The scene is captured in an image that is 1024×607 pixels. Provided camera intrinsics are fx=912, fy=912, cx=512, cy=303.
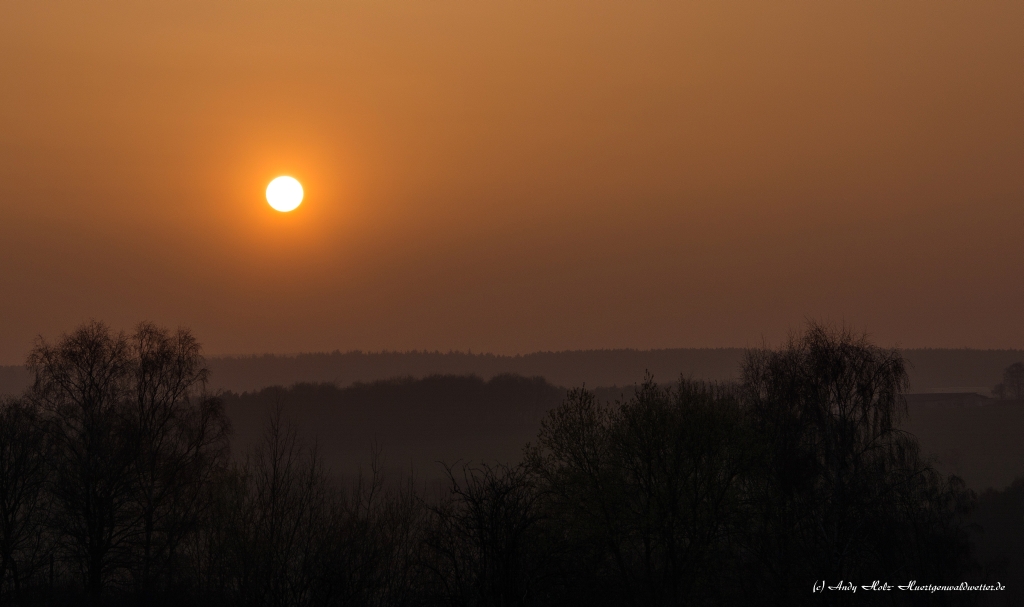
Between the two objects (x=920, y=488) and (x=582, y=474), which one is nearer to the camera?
(x=582, y=474)

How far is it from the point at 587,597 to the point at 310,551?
14298 mm

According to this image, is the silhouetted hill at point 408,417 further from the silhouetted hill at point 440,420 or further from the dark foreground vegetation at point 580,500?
the dark foreground vegetation at point 580,500

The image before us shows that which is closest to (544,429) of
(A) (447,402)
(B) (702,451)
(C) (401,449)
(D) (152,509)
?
(B) (702,451)

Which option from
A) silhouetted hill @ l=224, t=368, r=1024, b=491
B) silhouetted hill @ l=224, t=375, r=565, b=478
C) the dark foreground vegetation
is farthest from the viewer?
silhouetted hill @ l=224, t=375, r=565, b=478

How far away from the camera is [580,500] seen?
3659 cm

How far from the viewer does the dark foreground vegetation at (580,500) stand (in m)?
35.8

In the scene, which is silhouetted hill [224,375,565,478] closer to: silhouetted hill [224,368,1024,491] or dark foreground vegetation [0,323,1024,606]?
silhouetted hill [224,368,1024,491]

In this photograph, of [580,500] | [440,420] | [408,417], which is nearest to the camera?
[580,500]

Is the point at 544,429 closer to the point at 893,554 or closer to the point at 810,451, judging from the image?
the point at 810,451

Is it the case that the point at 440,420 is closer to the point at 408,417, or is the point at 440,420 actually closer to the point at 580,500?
the point at 408,417

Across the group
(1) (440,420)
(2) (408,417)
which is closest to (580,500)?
(1) (440,420)

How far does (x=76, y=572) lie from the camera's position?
41.5 m

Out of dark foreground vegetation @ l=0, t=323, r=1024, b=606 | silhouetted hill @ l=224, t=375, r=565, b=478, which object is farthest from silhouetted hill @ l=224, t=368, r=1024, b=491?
dark foreground vegetation @ l=0, t=323, r=1024, b=606

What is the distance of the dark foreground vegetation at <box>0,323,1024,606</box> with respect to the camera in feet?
117
